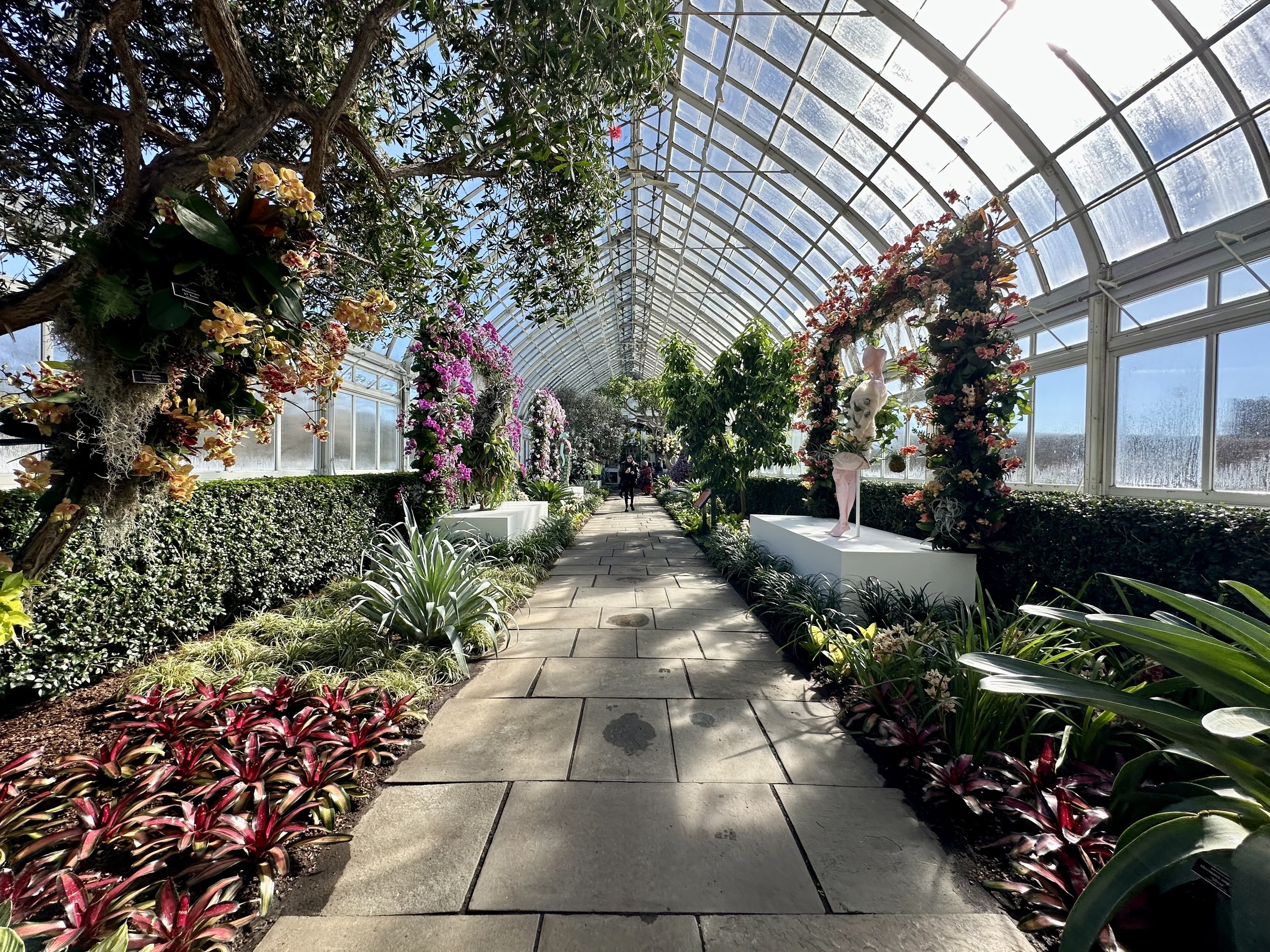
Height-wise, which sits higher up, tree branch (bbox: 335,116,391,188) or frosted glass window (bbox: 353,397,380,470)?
tree branch (bbox: 335,116,391,188)

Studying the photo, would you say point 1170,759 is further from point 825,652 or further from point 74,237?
point 74,237

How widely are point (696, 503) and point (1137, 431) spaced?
7.18m

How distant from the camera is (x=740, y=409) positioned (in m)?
9.11

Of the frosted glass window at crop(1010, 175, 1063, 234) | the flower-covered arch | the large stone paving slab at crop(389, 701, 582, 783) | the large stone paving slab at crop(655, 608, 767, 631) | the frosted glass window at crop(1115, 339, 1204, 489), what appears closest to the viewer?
the large stone paving slab at crop(389, 701, 582, 783)

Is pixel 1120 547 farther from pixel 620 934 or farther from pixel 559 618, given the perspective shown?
pixel 559 618

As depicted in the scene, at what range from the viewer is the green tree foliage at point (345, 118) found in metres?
1.82

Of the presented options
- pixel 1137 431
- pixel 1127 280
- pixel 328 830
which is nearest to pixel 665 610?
pixel 328 830

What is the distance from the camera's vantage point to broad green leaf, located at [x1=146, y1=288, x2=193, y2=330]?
1275mm

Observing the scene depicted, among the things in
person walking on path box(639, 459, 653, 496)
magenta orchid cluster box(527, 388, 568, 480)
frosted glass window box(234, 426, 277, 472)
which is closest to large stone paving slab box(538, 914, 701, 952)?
frosted glass window box(234, 426, 277, 472)

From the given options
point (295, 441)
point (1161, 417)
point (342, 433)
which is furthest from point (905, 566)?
point (342, 433)

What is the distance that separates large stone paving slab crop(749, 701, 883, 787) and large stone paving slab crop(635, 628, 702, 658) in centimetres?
83

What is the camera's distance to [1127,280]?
18.3 ft

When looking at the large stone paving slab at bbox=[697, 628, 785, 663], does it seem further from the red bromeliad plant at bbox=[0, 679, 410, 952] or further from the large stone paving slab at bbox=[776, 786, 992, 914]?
the red bromeliad plant at bbox=[0, 679, 410, 952]

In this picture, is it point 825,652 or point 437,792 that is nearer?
point 437,792
